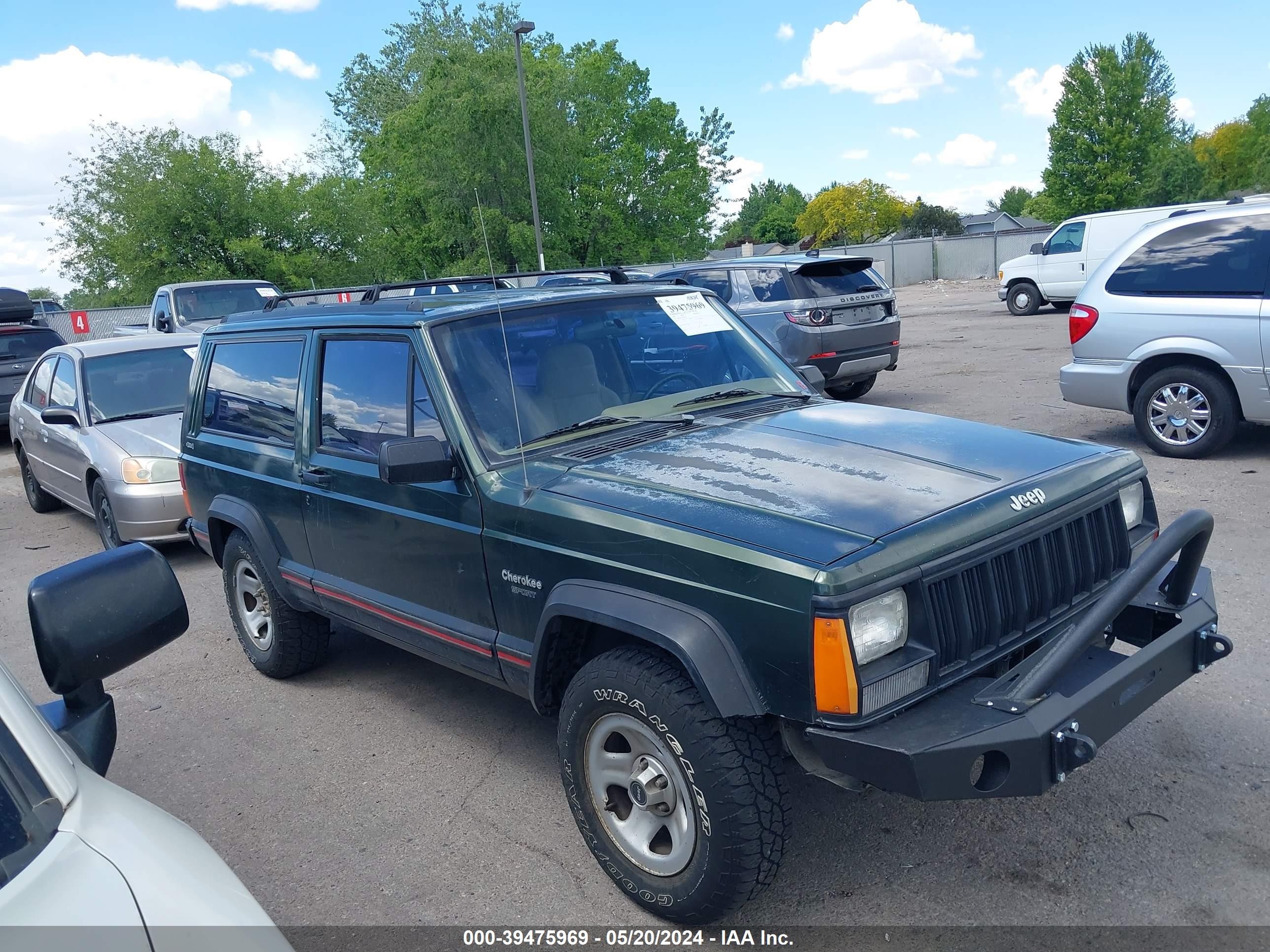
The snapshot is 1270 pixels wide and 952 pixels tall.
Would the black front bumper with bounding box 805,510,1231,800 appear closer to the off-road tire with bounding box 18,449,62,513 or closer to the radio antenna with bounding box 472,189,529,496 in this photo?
the radio antenna with bounding box 472,189,529,496

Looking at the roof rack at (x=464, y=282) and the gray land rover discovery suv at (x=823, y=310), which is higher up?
the roof rack at (x=464, y=282)

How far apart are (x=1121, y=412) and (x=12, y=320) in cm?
1542

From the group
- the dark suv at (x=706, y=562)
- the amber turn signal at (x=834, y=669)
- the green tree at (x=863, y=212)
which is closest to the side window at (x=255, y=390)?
the dark suv at (x=706, y=562)

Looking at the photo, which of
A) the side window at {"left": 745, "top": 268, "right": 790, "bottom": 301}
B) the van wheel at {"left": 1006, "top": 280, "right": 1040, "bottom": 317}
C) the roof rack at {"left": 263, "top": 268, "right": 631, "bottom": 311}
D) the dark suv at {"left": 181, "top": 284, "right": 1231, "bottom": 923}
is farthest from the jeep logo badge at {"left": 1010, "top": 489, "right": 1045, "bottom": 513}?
the van wheel at {"left": 1006, "top": 280, "right": 1040, "bottom": 317}

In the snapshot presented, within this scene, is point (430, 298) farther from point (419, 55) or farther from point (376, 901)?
point (419, 55)

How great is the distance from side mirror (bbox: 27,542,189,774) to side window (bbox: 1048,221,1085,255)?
2187 cm

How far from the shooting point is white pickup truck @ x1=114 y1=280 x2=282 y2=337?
1678 centimetres

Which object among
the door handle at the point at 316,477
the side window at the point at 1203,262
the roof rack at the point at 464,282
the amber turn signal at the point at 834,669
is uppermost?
the roof rack at the point at 464,282

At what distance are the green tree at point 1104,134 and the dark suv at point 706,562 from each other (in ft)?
184

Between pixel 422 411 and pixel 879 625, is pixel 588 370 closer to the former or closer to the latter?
pixel 422 411

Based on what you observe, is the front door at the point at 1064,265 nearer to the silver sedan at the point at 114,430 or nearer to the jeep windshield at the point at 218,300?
the jeep windshield at the point at 218,300

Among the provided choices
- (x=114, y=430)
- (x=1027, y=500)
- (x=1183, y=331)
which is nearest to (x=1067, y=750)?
(x=1027, y=500)

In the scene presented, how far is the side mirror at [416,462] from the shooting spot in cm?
352

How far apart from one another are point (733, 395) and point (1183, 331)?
5.26m
